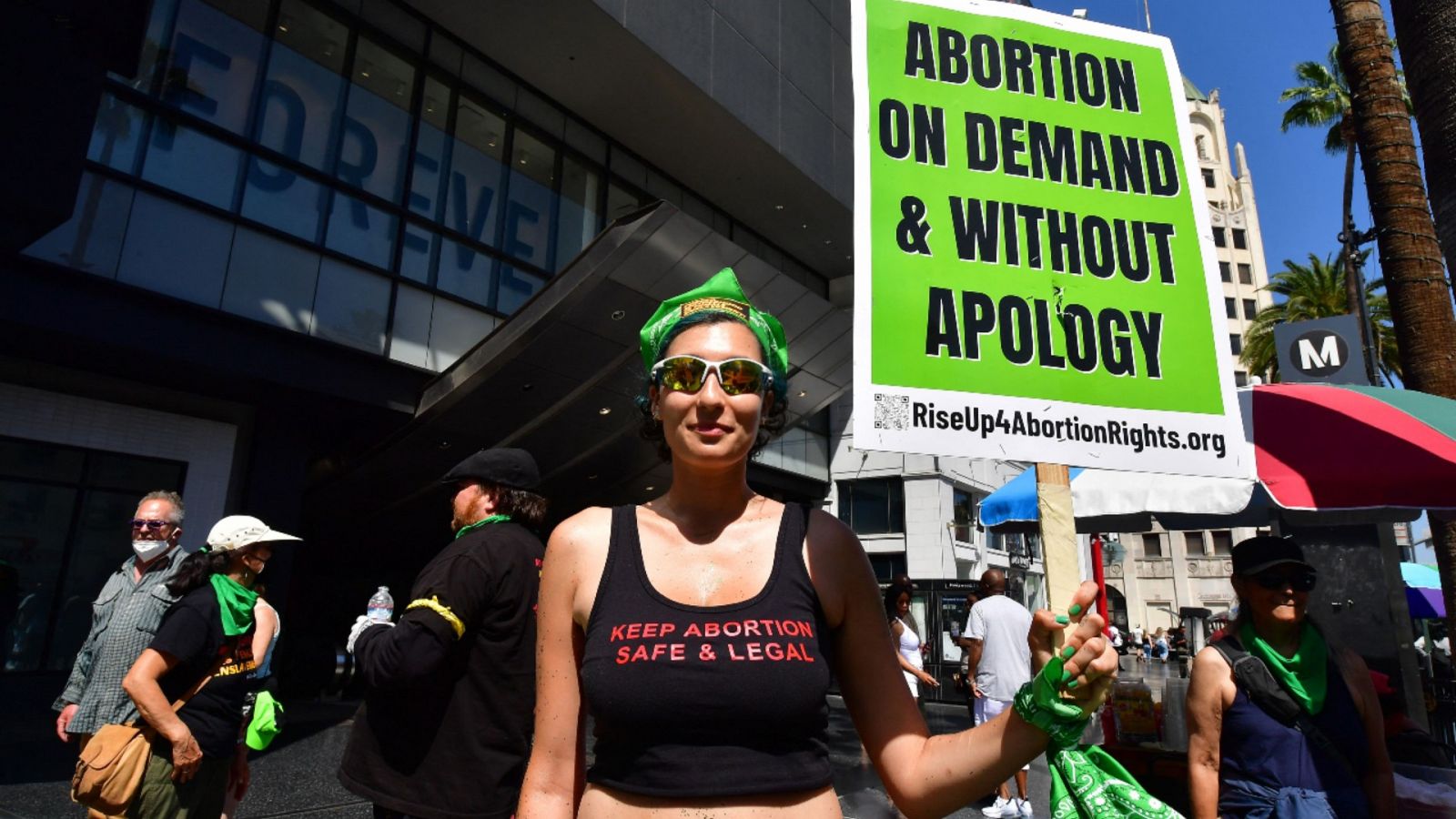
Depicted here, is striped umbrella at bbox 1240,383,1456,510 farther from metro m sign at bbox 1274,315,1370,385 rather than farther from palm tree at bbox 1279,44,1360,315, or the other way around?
palm tree at bbox 1279,44,1360,315

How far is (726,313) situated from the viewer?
67.7 inches

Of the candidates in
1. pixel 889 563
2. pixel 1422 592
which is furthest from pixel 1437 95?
pixel 889 563

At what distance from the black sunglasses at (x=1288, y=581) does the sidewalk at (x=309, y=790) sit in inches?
123

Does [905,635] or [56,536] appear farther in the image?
[56,536]

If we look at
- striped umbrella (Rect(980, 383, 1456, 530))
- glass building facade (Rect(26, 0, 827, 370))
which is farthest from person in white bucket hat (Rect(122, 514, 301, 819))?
glass building facade (Rect(26, 0, 827, 370))

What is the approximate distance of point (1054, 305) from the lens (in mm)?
2371

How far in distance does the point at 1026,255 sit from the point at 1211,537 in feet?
199

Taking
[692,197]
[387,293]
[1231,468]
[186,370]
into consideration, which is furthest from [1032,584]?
[1231,468]

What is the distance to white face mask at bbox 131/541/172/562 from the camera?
4.06 metres

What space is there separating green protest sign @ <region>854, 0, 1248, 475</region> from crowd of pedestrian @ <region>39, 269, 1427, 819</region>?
0.64 meters

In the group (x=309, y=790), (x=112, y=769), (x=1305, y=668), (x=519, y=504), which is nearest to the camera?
(x=1305, y=668)

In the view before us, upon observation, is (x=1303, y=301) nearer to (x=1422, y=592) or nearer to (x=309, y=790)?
(x=1422, y=592)

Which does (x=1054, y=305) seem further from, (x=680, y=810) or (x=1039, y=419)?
(x=680, y=810)

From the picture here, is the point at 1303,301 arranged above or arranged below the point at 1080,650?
above
